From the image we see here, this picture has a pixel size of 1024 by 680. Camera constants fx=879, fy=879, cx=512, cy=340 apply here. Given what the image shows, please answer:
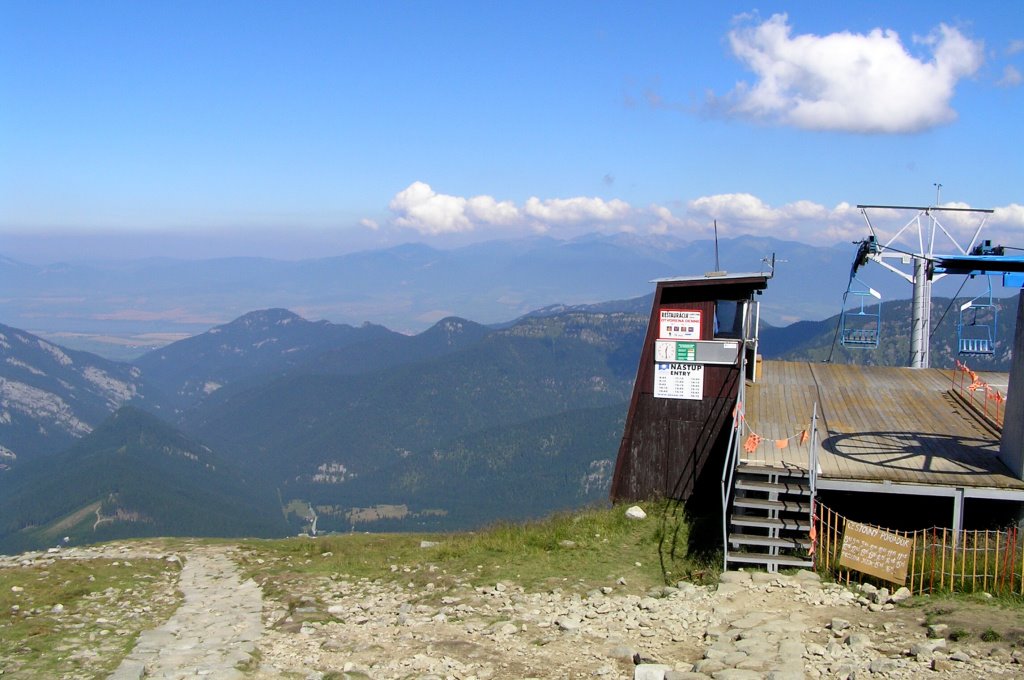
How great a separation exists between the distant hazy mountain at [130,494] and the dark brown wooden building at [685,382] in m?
119

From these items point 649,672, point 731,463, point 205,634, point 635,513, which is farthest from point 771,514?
point 205,634

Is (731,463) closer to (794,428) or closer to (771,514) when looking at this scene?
(794,428)

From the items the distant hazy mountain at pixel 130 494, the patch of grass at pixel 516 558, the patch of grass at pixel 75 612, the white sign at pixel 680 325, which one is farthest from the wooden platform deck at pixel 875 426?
the distant hazy mountain at pixel 130 494

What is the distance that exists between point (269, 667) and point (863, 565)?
887 cm

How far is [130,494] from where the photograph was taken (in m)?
148

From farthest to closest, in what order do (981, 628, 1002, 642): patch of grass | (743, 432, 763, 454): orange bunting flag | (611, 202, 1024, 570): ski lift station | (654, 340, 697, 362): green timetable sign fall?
(654, 340, 697, 362): green timetable sign, (743, 432, 763, 454): orange bunting flag, (611, 202, 1024, 570): ski lift station, (981, 628, 1002, 642): patch of grass

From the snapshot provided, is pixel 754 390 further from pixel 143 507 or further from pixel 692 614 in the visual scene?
pixel 143 507

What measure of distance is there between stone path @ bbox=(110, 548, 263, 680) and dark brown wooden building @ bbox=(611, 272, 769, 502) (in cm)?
937

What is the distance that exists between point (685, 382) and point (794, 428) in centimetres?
302

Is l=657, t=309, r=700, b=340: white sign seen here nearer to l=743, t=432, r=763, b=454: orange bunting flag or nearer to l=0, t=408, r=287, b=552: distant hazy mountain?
l=743, t=432, r=763, b=454: orange bunting flag

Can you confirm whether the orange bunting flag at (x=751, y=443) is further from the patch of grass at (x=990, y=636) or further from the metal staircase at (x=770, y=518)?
the patch of grass at (x=990, y=636)

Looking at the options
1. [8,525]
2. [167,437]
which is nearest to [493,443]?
[167,437]

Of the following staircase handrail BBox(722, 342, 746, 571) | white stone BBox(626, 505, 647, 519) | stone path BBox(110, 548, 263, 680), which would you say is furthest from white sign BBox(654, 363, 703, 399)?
stone path BBox(110, 548, 263, 680)

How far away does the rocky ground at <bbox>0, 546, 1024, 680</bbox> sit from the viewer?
10586mm
